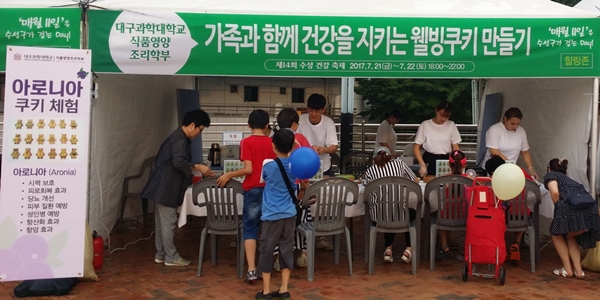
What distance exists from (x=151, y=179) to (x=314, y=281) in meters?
1.79

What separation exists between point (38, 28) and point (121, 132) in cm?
206

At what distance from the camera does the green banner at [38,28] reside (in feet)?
15.7

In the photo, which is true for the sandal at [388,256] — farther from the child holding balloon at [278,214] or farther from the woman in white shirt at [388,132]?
the woman in white shirt at [388,132]

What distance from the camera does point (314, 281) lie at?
5.07 m

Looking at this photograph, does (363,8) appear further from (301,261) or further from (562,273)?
(562,273)

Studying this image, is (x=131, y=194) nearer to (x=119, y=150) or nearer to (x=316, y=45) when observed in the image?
(x=119, y=150)

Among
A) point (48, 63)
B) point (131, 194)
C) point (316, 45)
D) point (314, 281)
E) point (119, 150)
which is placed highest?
point (316, 45)

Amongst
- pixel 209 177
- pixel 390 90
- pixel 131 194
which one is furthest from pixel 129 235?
pixel 390 90

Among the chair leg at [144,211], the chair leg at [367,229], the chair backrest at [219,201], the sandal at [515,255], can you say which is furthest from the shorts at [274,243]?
the chair leg at [144,211]

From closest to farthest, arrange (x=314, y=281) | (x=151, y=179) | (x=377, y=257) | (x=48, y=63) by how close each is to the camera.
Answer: (x=48, y=63)
(x=314, y=281)
(x=151, y=179)
(x=377, y=257)

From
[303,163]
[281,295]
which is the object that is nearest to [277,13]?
[303,163]

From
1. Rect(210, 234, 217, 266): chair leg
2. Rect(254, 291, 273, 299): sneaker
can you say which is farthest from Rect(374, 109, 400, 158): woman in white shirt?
Rect(254, 291, 273, 299): sneaker

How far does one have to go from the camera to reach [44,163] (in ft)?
14.3

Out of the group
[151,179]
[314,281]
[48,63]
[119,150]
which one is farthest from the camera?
[119,150]
